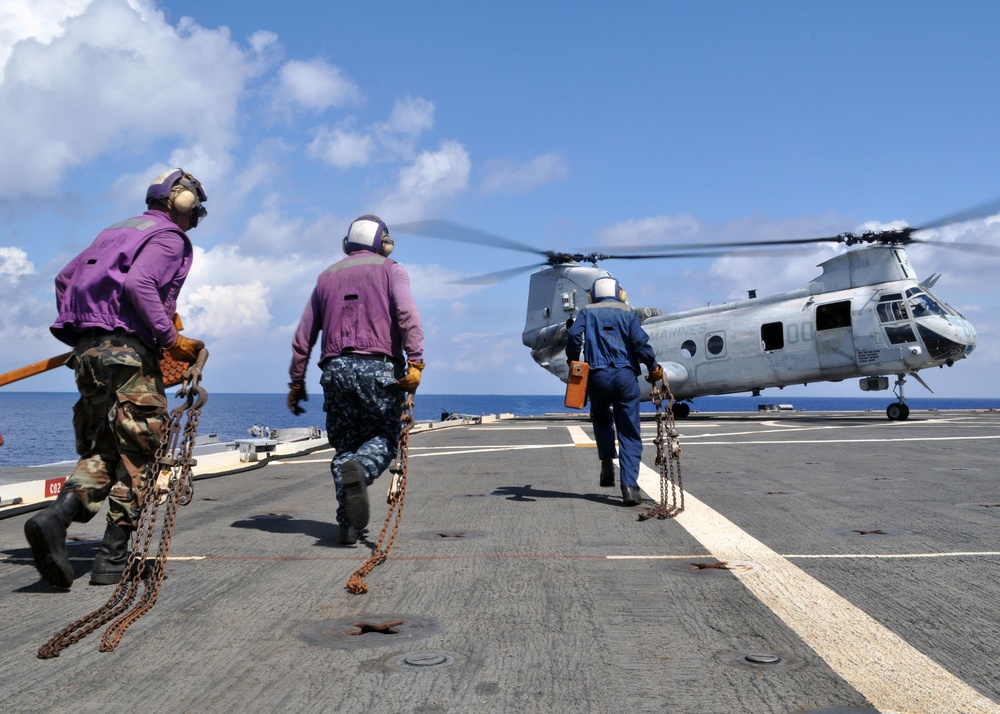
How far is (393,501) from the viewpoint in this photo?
4.32 meters

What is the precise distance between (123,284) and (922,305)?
20.2m

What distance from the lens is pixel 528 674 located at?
7.61 feet

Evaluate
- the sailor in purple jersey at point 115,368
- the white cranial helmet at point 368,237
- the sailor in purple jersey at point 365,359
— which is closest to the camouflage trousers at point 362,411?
the sailor in purple jersey at point 365,359

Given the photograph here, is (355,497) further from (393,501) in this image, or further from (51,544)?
(51,544)

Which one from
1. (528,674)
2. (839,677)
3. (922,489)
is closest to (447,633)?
(528,674)

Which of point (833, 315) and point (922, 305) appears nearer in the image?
point (922, 305)

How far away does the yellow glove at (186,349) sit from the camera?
4055 mm

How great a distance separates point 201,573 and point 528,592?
5.12 feet

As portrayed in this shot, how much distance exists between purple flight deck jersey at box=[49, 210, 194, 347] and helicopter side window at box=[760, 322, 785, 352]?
66.0ft

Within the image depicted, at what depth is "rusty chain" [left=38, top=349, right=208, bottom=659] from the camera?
2695mm

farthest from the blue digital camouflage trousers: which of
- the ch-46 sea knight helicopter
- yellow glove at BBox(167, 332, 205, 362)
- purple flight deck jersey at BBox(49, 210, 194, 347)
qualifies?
the ch-46 sea knight helicopter


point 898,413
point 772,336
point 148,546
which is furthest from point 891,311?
point 148,546

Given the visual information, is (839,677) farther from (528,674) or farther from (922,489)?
(922,489)

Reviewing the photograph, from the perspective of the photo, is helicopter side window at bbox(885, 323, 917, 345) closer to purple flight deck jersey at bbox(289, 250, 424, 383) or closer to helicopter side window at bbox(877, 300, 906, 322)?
helicopter side window at bbox(877, 300, 906, 322)
